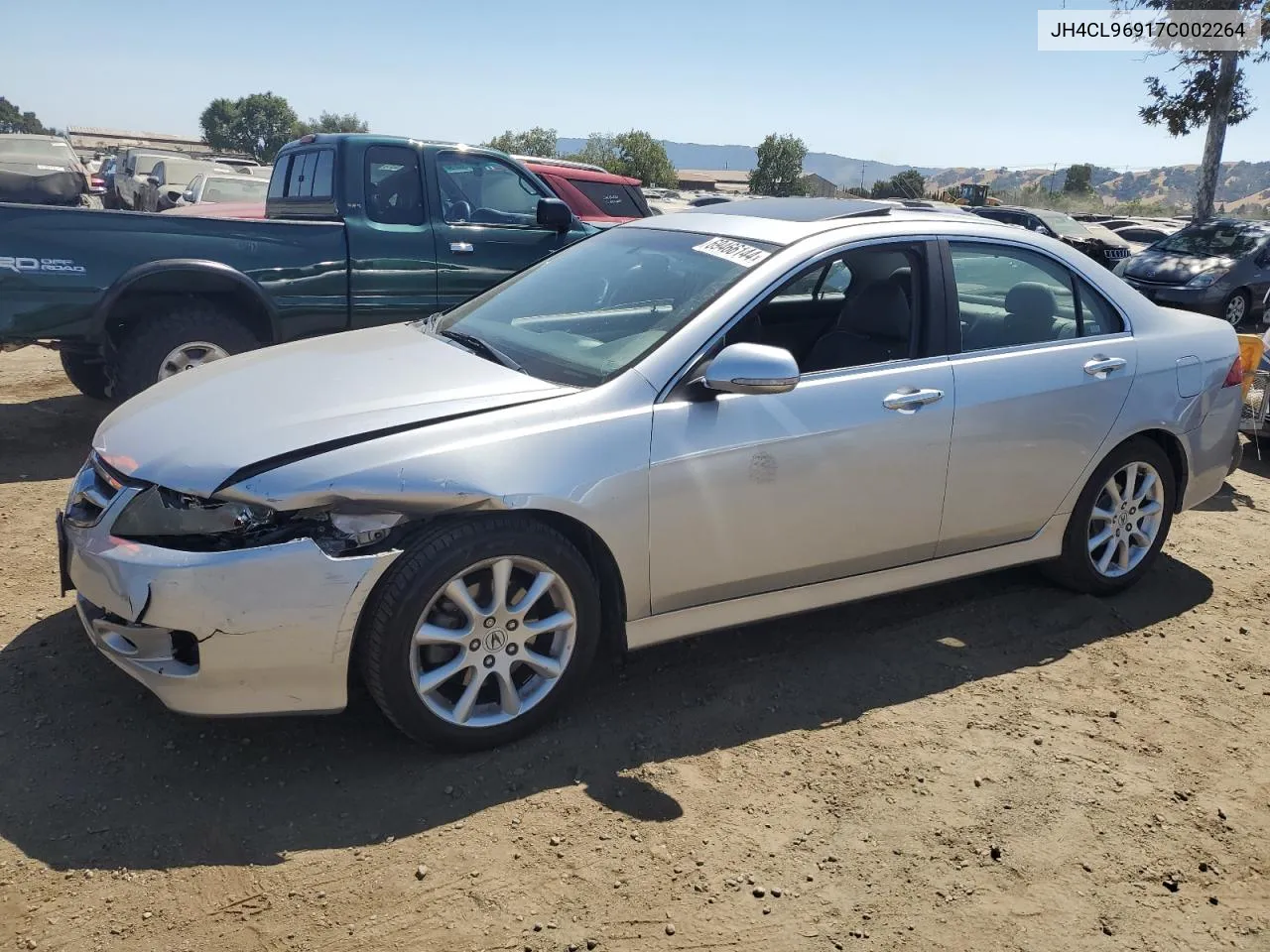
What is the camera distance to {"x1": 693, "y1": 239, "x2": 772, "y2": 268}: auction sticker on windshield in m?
3.71

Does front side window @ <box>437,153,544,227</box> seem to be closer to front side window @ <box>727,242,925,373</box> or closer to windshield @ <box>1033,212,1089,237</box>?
front side window @ <box>727,242,925,373</box>

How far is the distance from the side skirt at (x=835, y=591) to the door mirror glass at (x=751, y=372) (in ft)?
2.54

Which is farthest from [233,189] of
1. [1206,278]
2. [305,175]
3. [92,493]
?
[92,493]

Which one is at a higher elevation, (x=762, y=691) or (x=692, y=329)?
(x=692, y=329)

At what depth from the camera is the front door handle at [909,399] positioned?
147 inches

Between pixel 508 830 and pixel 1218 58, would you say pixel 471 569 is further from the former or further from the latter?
pixel 1218 58

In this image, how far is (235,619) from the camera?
2.81 meters

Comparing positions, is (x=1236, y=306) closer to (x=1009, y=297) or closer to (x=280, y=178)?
(x=1009, y=297)

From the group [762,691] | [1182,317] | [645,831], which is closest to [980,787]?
[762,691]

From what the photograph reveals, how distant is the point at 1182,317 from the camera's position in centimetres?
477

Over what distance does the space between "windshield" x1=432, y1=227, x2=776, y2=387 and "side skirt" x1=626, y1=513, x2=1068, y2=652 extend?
2.83 feet

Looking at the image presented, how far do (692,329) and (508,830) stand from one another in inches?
66.9

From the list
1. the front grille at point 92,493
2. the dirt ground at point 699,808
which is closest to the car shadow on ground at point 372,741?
the dirt ground at point 699,808

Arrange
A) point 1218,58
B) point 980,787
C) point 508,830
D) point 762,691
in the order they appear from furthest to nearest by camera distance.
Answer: point 1218,58 < point 762,691 < point 980,787 < point 508,830
